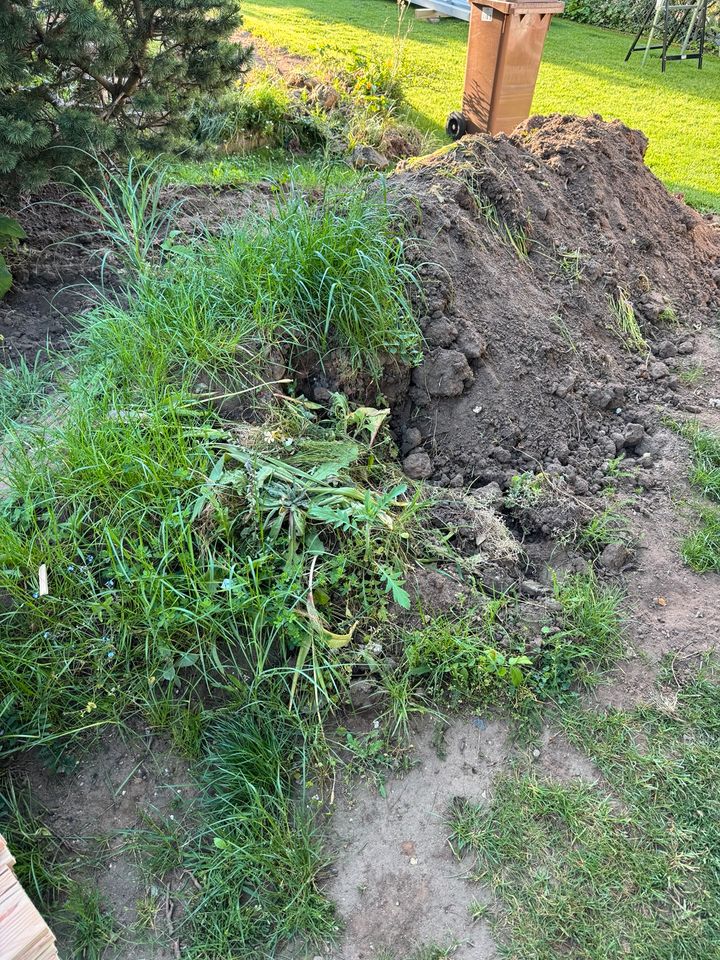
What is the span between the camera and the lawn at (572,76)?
25.8ft

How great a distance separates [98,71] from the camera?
3.96 metres

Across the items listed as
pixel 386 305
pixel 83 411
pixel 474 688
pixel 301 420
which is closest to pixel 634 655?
pixel 474 688

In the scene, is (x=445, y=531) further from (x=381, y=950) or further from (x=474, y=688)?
(x=381, y=950)

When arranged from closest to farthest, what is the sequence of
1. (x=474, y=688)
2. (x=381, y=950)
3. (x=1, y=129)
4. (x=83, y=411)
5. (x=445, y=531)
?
(x=381, y=950), (x=474, y=688), (x=83, y=411), (x=445, y=531), (x=1, y=129)

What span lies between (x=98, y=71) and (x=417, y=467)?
9.42ft

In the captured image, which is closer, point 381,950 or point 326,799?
point 381,950

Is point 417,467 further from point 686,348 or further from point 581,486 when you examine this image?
point 686,348

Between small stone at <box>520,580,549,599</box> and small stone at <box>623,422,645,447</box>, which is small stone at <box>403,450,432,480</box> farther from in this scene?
small stone at <box>623,422,645,447</box>

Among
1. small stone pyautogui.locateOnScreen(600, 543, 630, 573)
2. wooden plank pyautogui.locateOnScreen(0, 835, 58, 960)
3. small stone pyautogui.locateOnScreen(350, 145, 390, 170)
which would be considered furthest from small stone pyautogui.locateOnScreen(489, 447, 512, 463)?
small stone pyautogui.locateOnScreen(350, 145, 390, 170)

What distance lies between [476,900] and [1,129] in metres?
3.92

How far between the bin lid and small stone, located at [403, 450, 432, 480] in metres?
4.61

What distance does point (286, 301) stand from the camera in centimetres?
326

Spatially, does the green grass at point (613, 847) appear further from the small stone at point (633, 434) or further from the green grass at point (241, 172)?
the green grass at point (241, 172)

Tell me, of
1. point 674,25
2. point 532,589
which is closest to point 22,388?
point 532,589
